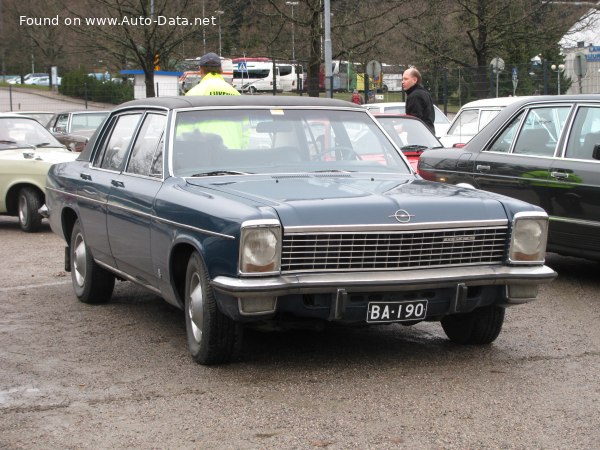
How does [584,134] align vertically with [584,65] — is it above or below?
below

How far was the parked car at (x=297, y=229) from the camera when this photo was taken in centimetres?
582

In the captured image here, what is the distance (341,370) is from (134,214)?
186cm

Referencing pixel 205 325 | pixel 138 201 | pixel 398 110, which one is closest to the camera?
pixel 205 325

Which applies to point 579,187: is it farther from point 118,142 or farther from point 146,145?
point 118,142

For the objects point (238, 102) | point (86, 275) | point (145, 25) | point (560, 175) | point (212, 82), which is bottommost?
point (86, 275)

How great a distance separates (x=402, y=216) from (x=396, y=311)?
51cm

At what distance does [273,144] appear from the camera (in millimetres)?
7277

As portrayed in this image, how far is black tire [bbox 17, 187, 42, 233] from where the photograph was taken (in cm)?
1417

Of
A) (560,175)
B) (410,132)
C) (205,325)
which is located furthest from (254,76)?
(205,325)

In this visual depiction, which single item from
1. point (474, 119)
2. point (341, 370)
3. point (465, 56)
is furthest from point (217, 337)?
point (465, 56)

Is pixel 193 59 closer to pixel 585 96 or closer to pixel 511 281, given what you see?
pixel 585 96

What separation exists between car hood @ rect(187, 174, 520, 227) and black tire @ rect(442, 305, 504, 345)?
74 centimetres

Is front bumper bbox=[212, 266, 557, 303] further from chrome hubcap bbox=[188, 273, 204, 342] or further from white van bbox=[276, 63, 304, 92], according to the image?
white van bbox=[276, 63, 304, 92]

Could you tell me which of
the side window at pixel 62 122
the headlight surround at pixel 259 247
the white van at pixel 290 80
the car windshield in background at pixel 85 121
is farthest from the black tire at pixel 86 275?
the white van at pixel 290 80
